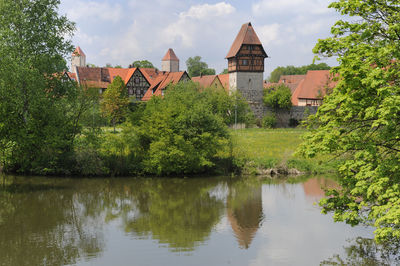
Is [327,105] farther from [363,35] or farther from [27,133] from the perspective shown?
[27,133]

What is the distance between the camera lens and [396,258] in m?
12.0

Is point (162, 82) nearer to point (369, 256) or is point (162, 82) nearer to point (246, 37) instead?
point (246, 37)

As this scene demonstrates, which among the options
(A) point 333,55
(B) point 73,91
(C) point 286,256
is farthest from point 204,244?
(B) point 73,91

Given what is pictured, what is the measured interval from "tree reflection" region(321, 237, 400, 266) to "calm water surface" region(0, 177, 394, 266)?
0.10ft

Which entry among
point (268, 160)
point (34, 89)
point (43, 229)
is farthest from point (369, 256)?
point (34, 89)

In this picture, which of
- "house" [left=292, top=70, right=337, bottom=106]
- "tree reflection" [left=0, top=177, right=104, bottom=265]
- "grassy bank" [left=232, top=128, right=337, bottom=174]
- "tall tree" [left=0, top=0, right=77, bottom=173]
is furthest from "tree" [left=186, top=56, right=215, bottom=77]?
"tree reflection" [left=0, top=177, right=104, bottom=265]

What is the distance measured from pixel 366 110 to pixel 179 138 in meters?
17.2

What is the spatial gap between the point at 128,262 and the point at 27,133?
47.9 ft

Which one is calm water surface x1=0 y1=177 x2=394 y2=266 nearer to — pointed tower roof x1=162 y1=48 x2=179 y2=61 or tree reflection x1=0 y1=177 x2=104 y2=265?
tree reflection x1=0 y1=177 x2=104 y2=265

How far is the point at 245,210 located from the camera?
1927 cm

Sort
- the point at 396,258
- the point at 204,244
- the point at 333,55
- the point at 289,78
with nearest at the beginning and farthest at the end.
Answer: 1. the point at 333,55
2. the point at 396,258
3. the point at 204,244
4. the point at 289,78

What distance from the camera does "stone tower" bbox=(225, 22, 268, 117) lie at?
51469 millimetres

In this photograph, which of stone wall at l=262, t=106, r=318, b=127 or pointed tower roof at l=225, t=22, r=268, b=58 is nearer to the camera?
pointed tower roof at l=225, t=22, r=268, b=58

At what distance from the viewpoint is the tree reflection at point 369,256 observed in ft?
39.5
